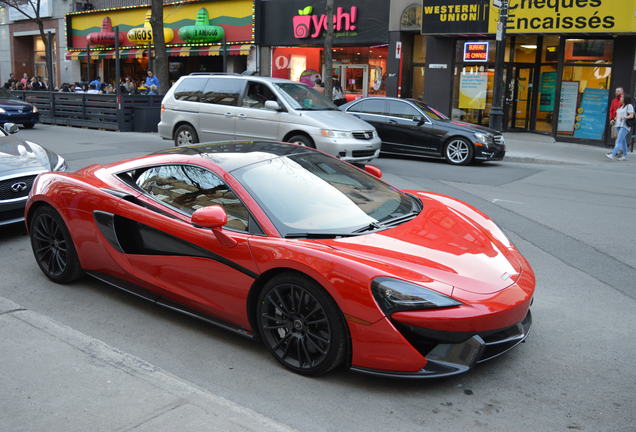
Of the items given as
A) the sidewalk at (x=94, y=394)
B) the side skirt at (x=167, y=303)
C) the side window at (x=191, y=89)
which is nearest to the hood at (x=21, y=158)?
the side skirt at (x=167, y=303)

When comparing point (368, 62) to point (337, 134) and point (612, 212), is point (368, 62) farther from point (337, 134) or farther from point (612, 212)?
point (612, 212)

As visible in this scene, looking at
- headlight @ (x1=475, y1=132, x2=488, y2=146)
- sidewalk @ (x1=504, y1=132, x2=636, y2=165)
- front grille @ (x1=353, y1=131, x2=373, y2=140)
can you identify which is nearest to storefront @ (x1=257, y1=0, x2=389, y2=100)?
sidewalk @ (x1=504, y1=132, x2=636, y2=165)

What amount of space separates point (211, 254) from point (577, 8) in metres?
16.7

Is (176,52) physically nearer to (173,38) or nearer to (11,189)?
(173,38)

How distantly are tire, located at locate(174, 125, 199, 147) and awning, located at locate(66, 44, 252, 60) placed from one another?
13.7m

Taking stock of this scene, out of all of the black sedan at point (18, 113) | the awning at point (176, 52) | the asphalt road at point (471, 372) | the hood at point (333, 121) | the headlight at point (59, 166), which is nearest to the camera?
the asphalt road at point (471, 372)

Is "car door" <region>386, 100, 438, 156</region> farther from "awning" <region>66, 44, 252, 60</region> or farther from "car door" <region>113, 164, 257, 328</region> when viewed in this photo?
"awning" <region>66, 44, 252, 60</region>

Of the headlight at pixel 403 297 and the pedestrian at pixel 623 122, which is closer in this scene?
the headlight at pixel 403 297

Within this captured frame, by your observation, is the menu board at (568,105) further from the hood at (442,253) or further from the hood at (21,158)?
the hood at (442,253)

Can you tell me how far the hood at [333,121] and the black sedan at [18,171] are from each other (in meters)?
5.33

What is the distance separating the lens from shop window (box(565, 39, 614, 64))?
59.4 ft

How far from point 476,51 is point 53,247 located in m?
18.1

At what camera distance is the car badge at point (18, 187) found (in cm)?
710

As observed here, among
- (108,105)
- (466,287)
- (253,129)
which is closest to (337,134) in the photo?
(253,129)
